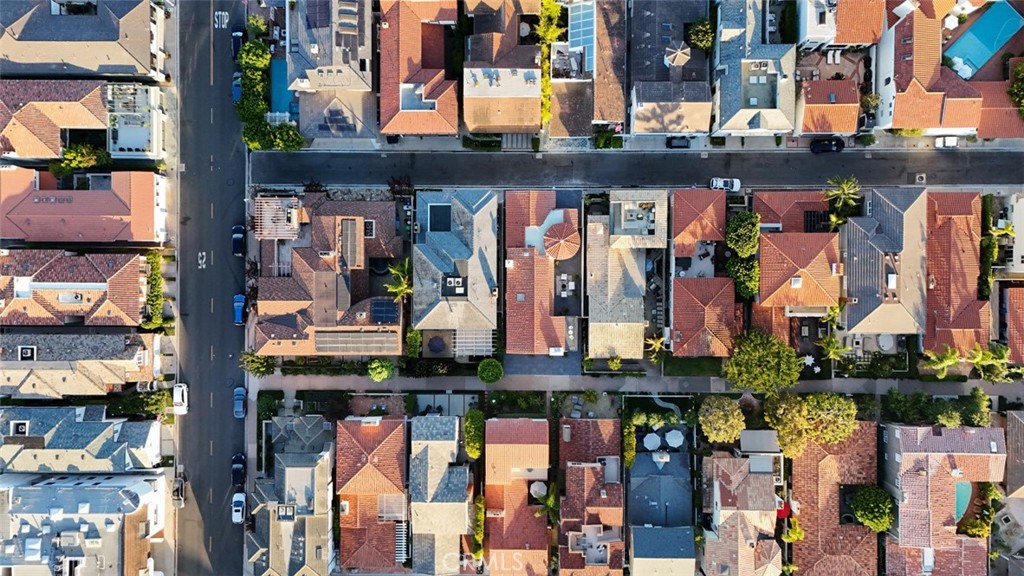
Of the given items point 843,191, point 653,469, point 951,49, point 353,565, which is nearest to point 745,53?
point 843,191

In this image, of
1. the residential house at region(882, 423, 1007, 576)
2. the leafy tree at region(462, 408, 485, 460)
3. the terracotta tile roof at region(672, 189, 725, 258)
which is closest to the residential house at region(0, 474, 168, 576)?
the leafy tree at region(462, 408, 485, 460)

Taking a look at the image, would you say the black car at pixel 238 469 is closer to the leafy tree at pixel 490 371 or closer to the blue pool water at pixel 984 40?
the leafy tree at pixel 490 371

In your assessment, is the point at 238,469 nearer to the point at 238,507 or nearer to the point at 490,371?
the point at 238,507

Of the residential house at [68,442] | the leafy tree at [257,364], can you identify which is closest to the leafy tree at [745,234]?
the leafy tree at [257,364]

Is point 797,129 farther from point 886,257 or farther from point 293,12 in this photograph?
point 293,12

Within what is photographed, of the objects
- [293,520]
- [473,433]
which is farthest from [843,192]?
[293,520]

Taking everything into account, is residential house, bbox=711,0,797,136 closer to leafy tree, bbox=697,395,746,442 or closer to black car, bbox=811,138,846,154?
black car, bbox=811,138,846,154
